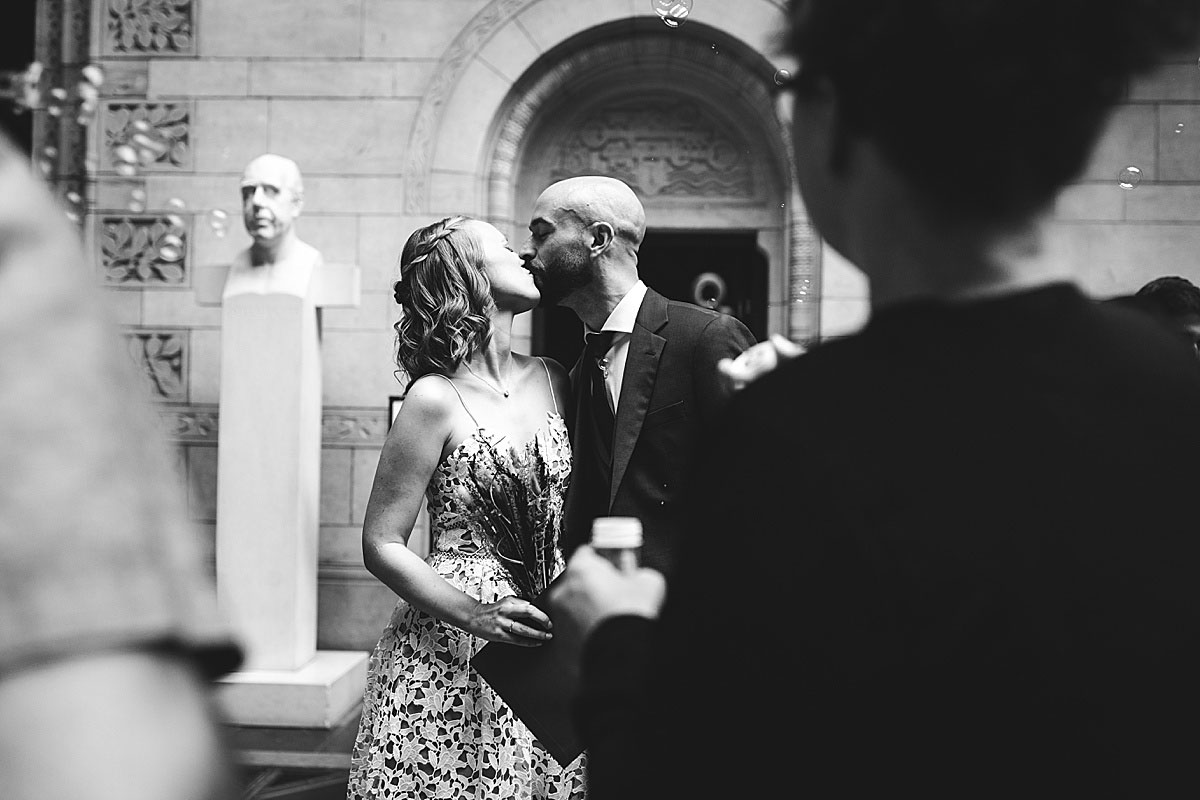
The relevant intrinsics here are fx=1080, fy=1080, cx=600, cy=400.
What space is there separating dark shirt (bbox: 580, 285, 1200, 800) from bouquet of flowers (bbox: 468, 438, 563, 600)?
1.60m

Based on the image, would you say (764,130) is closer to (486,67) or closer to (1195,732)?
(486,67)

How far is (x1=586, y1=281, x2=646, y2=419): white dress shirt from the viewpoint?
2738 mm

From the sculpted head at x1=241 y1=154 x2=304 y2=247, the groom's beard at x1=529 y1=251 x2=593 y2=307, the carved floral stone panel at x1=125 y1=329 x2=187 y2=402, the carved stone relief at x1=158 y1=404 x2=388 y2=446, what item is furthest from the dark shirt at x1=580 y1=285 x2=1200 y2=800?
the carved floral stone panel at x1=125 y1=329 x2=187 y2=402

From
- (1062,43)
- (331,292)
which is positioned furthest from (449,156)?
(1062,43)

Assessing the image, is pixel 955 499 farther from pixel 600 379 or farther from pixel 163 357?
pixel 163 357

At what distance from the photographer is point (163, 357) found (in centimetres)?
696

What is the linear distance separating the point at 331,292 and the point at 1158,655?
5647 mm

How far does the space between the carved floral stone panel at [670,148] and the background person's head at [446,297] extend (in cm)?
520

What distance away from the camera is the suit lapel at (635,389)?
2.59 m

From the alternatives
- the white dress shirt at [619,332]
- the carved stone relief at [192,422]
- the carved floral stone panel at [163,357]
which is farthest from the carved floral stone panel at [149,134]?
the white dress shirt at [619,332]

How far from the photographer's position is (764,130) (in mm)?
7496

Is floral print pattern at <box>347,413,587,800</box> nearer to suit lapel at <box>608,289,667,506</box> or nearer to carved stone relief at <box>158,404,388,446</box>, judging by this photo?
suit lapel at <box>608,289,667,506</box>

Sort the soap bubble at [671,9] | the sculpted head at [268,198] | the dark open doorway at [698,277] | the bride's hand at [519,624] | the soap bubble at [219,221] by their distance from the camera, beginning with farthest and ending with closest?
the dark open doorway at [698,277] < the soap bubble at [219,221] < the sculpted head at [268,198] < the soap bubble at [671,9] < the bride's hand at [519,624]

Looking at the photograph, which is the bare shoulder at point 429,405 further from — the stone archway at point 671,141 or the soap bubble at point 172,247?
the soap bubble at point 172,247
